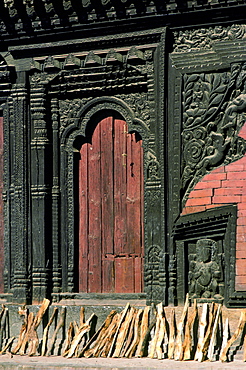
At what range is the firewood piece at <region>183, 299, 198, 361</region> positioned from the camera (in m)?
11.0

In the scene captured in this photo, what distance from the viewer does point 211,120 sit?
11.7m

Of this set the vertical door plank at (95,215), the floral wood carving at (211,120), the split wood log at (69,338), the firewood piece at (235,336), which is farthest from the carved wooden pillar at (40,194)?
the firewood piece at (235,336)

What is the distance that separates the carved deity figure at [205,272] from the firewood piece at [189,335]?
31 centimetres

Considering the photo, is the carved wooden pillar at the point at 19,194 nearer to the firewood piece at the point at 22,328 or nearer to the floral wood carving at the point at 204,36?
the firewood piece at the point at 22,328

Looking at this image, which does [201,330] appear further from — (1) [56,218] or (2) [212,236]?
(1) [56,218]

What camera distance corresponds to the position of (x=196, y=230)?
11781mm

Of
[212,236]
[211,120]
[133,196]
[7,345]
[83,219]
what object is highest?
[211,120]

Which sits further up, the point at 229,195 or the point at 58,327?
the point at 229,195

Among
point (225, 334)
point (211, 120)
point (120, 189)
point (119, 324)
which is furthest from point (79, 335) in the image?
point (211, 120)

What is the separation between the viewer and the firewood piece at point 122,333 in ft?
37.4

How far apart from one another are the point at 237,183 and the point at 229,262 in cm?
98

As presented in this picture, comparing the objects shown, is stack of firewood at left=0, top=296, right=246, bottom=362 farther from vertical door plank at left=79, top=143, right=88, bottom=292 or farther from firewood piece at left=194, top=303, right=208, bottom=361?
vertical door plank at left=79, top=143, right=88, bottom=292

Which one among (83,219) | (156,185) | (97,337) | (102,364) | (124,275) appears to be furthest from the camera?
(83,219)

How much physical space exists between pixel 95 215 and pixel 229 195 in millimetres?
1999
